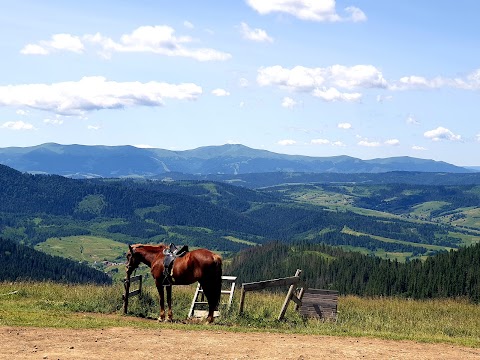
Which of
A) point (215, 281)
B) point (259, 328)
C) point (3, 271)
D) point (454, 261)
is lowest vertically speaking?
point (3, 271)

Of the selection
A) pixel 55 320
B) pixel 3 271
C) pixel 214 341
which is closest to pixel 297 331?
pixel 214 341

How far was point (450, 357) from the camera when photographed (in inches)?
757

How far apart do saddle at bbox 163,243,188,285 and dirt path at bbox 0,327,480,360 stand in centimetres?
414

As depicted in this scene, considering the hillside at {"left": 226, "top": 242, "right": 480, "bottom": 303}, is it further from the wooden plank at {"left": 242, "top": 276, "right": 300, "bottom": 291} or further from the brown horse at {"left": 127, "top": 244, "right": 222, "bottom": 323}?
the brown horse at {"left": 127, "top": 244, "right": 222, "bottom": 323}

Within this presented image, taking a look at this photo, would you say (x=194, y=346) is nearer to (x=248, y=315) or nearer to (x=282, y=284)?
(x=248, y=315)

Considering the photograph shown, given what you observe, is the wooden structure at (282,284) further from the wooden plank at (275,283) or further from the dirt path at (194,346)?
the dirt path at (194,346)

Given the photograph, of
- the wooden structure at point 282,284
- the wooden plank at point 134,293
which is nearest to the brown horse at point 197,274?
the wooden structure at point 282,284

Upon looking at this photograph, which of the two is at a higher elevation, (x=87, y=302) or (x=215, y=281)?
(x=215, y=281)

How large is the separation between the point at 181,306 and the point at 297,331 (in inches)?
310

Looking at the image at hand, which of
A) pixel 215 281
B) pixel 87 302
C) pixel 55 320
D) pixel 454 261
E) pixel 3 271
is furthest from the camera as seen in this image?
pixel 3 271

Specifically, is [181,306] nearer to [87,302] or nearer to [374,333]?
[87,302]

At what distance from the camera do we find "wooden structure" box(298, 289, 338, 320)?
2758 cm

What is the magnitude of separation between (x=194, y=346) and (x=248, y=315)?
790 cm

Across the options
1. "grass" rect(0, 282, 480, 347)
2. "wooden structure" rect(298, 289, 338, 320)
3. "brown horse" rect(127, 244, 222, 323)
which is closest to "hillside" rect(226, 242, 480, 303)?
"grass" rect(0, 282, 480, 347)
